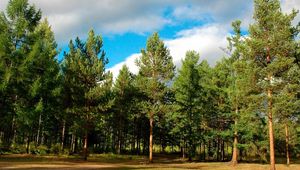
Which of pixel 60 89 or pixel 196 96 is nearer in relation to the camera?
pixel 60 89

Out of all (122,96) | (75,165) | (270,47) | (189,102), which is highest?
(270,47)

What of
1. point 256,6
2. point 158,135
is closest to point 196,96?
point 158,135

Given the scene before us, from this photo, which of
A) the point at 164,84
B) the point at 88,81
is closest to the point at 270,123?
the point at 164,84

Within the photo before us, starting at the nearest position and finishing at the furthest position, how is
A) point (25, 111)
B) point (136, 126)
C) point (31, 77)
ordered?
point (25, 111) < point (31, 77) < point (136, 126)

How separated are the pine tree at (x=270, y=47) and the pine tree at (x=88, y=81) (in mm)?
17709

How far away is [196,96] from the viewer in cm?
5588

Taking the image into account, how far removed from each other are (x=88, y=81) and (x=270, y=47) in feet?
69.2

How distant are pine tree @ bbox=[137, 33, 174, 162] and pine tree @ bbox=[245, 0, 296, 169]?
576 inches

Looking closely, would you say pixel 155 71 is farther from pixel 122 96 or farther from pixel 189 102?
pixel 122 96

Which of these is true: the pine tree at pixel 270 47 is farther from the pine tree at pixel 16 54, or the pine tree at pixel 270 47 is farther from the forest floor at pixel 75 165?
the pine tree at pixel 16 54

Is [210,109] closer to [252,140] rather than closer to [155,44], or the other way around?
[252,140]

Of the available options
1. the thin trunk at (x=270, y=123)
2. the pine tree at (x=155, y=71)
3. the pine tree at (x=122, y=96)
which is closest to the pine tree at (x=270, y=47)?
the thin trunk at (x=270, y=123)

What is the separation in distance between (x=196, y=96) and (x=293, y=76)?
27.2 meters

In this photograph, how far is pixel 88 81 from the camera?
133ft
